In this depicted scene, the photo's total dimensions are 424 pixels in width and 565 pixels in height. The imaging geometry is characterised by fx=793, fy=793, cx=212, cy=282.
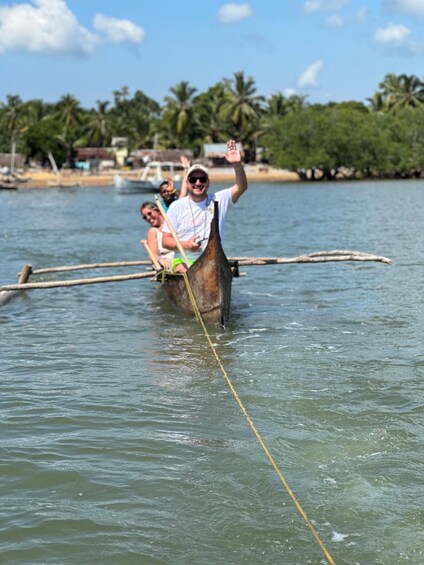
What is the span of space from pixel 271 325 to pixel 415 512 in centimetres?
608

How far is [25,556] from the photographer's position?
4.44 meters

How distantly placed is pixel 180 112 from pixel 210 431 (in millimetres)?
95377

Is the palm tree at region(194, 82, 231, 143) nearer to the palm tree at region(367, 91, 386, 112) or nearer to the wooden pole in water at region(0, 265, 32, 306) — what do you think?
the palm tree at region(367, 91, 386, 112)

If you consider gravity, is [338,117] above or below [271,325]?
above

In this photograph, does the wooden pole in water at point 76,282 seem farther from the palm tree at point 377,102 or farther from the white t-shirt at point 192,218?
the palm tree at point 377,102

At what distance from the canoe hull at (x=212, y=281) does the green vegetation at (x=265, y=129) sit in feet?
263

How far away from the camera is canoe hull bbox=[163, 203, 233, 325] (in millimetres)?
9586

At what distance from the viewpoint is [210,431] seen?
20.9 ft

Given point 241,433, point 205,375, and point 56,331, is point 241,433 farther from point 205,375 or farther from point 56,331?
point 56,331

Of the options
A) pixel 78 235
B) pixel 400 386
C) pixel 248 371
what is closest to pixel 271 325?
pixel 248 371

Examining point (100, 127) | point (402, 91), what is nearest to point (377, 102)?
point (402, 91)

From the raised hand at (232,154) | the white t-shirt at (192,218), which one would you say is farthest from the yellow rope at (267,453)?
the raised hand at (232,154)

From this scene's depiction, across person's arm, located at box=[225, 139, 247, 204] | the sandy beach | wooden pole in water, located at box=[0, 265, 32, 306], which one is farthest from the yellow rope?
the sandy beach

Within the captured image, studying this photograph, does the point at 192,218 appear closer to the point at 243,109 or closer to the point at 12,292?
the point at 12,292
